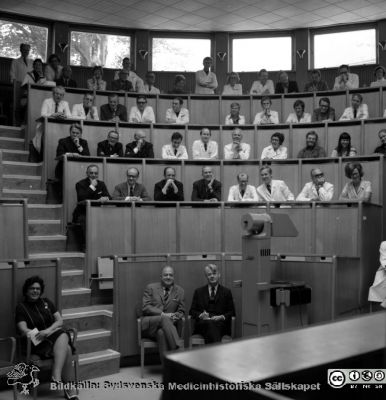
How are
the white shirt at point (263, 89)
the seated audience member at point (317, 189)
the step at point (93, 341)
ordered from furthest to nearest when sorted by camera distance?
the white shirt at point (263, 89), the seated audience member at point (317, 189), the step at point (93, 341)

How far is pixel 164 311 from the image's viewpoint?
427 cm

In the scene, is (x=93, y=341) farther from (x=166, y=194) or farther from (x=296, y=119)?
(x=296, y=119)

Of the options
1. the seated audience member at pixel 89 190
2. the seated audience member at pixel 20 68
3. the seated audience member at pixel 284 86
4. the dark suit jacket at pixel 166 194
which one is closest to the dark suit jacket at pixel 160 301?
the seated audience member at pixel 89 190

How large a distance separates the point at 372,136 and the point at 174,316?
131 inches

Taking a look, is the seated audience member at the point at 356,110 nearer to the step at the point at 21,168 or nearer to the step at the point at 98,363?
the step at the point at 21,168

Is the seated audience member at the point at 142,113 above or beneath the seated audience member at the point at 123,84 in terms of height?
beneath

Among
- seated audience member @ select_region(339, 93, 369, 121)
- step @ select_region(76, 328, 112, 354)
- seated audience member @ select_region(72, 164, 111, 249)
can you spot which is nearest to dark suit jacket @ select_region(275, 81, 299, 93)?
seated audience member @ select_region(339, 93, 369, 121)

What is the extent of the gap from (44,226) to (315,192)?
2678mm

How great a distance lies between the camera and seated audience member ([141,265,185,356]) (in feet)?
13.4

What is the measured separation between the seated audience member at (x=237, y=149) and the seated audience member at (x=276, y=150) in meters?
0.20

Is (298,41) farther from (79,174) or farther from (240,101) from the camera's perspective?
(79,174)

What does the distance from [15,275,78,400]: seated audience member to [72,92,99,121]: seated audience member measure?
3.29 metres

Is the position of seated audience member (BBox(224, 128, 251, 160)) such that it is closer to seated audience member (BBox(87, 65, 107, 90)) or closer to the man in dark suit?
the man in dark suit

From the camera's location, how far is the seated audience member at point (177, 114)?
22.9 feet
